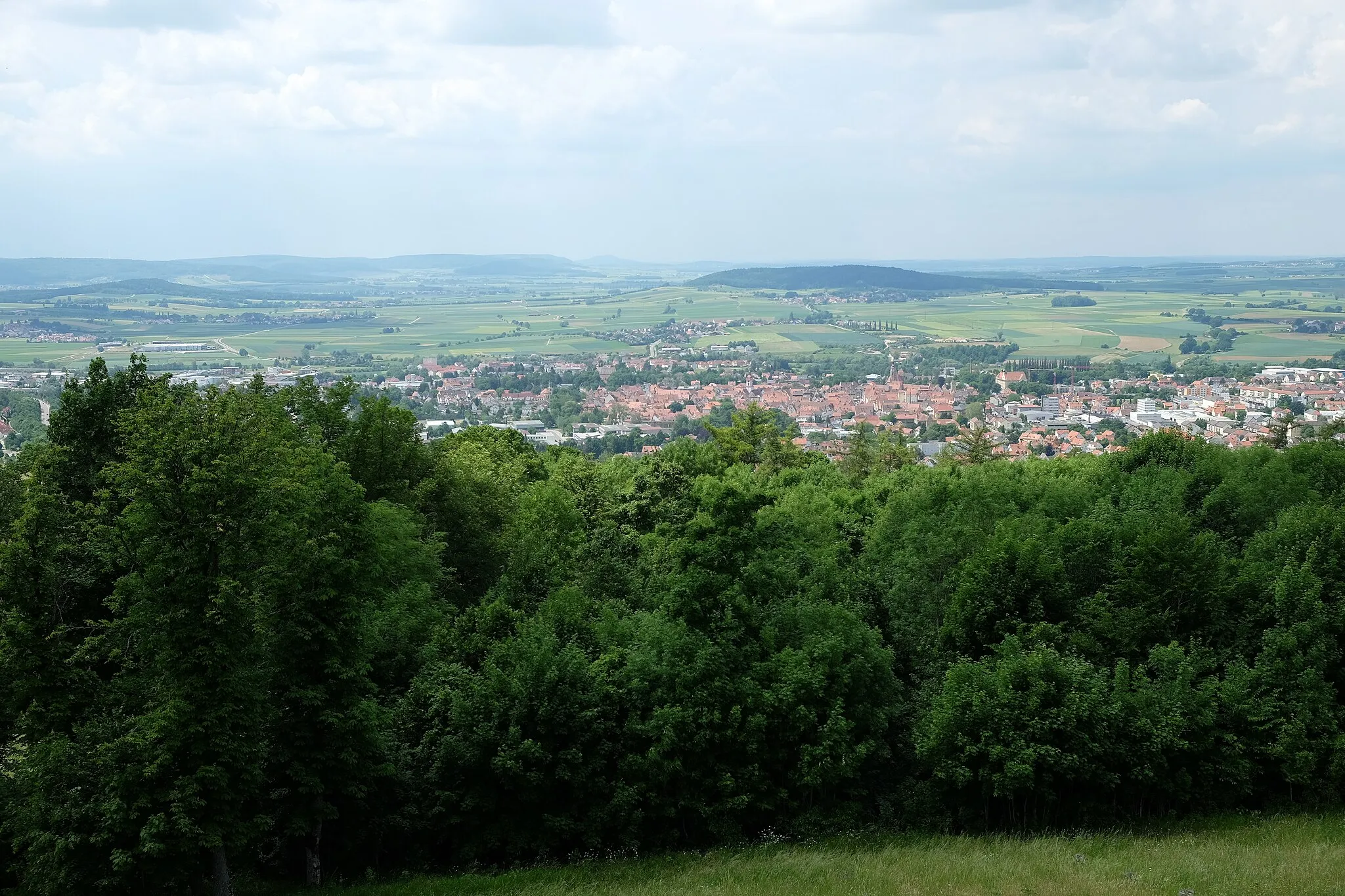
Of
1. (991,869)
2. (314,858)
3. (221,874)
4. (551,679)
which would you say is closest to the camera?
(991,869)

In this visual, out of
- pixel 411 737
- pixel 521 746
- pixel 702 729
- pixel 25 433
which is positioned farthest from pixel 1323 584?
pixel 25 433

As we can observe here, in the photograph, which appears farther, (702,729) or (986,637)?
(986,637)

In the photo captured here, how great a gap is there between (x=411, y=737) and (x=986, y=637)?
15.0 metres

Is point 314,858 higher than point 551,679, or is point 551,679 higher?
point 551,679

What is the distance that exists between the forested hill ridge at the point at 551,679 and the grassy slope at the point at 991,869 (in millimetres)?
1354

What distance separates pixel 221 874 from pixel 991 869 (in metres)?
15.3

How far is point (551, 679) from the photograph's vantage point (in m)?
24.4

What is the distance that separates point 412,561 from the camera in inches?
1200

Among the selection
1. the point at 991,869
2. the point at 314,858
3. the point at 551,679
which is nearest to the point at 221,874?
the point at 314,858

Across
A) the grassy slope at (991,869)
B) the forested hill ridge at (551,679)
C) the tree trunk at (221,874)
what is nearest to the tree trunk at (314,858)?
the forested hill ridge at (551,679)

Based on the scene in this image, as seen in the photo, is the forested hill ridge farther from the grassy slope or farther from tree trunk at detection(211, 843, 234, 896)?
the grassy slope

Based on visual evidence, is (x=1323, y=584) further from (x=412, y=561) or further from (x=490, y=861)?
(x=412, y=561)

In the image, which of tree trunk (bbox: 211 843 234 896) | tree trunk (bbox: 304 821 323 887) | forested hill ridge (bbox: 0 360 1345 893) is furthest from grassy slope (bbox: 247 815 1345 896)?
tree trunk (bbox: 211 843 234 896)

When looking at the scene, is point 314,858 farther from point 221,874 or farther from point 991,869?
point 991,869
